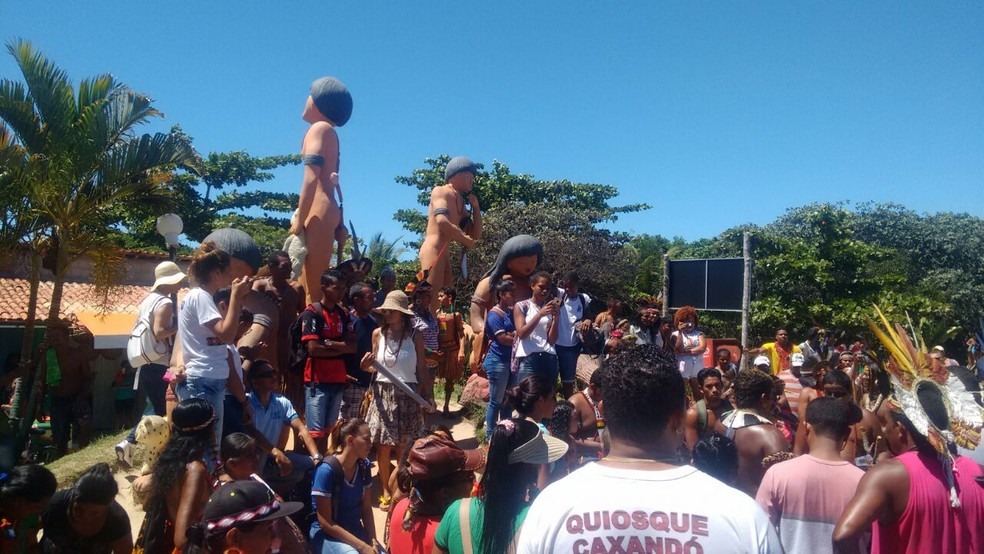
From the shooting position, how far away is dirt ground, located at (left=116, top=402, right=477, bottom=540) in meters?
5.45

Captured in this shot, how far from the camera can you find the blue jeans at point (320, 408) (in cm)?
554

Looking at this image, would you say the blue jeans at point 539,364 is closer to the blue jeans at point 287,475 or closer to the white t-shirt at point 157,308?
the blue jeans at point 287,475

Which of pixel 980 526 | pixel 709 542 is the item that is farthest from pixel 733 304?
pixel 709 542

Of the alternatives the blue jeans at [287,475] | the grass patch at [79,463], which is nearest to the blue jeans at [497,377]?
the blue jeans at [287,475]

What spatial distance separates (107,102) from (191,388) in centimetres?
857

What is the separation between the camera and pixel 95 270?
35.7ft

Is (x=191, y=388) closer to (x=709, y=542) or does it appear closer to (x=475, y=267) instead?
(x=709, y=542)

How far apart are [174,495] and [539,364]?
351cm

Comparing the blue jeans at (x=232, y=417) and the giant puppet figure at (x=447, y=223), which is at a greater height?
the giant puppet figure at (x=447, y=223)

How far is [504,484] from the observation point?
104 inches

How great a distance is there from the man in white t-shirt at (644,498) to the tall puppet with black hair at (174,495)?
2082mm

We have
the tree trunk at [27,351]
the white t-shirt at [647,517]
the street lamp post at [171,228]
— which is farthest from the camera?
the tree trunk at [27,351]

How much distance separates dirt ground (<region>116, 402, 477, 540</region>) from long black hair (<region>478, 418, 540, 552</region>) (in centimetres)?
300

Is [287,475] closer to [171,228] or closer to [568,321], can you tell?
[568,321]
